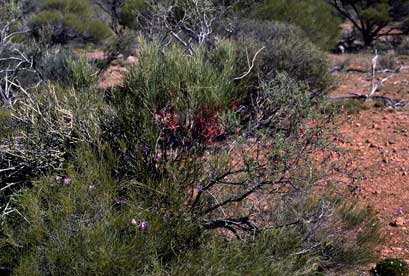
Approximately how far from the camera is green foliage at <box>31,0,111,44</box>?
62.5 ft

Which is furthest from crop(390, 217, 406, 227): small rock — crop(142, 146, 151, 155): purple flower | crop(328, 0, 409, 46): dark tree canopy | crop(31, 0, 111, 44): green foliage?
crop(328, 0, 409, 46): dark tree canopy

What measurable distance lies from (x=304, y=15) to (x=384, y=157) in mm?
9157

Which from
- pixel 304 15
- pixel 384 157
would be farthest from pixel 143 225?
pixel 304 15

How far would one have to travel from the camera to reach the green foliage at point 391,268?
16.0 ft

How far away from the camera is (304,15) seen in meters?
16.1

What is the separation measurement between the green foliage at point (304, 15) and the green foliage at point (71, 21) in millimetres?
7297

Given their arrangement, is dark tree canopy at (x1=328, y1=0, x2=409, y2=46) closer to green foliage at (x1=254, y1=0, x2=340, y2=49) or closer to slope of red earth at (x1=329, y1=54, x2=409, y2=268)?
green foliage at (x1=254, y1=0, x2=340, y2=49)

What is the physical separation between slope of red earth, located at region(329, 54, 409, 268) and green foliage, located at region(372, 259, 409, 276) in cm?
33

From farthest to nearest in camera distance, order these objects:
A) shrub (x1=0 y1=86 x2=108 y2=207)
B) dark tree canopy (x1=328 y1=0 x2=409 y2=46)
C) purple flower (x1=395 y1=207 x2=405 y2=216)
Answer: dark tree canopy (x1=328 y1=0 x2=409 y2=46)
purple flower (x1=395 y1=207 x2=405 y2=216)
shrub (x1=0 y1=86 x2=108 y2=207)

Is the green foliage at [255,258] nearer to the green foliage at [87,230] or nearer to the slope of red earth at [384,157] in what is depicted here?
the green foliage at [87,230]

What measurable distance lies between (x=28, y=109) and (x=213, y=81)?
1.54 metres

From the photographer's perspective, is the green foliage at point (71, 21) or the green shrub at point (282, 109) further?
the green foliage at point (71, 21)

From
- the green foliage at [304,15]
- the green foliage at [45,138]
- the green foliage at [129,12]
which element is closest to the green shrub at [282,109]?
the green foliage at [45,138]

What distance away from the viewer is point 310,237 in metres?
4.46
